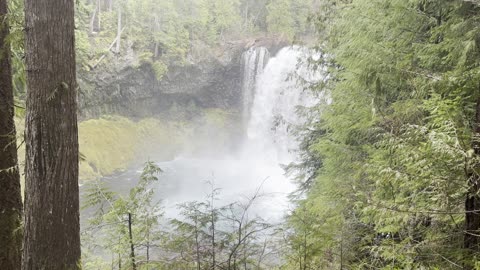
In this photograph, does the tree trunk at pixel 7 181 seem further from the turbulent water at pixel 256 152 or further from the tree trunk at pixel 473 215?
the turbulent water at pixel 256 152

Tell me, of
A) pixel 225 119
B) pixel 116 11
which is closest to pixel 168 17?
pixel 116 11

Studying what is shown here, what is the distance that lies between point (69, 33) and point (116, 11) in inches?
979

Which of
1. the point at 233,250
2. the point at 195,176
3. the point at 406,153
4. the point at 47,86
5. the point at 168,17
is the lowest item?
the point at 195,176

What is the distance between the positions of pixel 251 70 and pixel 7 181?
23.6 m

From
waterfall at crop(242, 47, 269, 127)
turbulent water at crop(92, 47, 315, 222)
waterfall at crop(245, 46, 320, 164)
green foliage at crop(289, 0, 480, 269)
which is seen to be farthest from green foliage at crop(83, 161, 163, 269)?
waterfall at crop(242, 47, 269, 127)

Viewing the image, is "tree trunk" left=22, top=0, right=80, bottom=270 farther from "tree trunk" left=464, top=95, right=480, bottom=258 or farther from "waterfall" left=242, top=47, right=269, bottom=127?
"waterfall" left=242, top=47, right=269, bottom=127

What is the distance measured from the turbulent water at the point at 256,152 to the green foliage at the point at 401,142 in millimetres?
13079

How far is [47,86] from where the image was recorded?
253 centimetres

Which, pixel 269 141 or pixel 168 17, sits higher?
pixel 168 17

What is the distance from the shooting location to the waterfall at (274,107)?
23484 millimetres

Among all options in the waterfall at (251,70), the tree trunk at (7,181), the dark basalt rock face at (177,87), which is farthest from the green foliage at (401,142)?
the dark basalt rock face at (177,87)

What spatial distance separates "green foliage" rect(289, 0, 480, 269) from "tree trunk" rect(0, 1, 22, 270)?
2754 millimetres

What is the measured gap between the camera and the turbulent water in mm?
19375

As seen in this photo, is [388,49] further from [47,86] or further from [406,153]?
[47,86]
